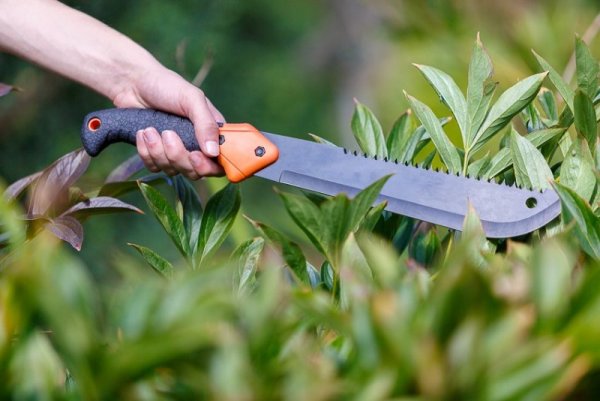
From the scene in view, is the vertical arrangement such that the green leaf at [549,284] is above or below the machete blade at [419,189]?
above

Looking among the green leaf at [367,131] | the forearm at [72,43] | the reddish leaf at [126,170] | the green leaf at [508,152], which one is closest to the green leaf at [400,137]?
the green leaf at [367,131]

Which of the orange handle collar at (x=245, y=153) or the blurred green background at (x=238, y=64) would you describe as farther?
the blurred green background at (x=238, y=64)

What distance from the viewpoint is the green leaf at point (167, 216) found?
3.22 feet

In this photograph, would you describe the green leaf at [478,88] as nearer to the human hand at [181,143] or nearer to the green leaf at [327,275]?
the green leaf at [327,275]

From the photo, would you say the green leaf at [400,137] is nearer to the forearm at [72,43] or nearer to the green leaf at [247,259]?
the green leaf at [247,259]

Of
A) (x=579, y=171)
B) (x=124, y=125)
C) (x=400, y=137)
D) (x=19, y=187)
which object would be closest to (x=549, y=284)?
(x=579, y=171)

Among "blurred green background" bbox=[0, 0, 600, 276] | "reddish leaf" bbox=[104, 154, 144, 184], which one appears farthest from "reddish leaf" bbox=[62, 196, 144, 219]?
"blurred green background" bbox=[0, 0, 600, 276]

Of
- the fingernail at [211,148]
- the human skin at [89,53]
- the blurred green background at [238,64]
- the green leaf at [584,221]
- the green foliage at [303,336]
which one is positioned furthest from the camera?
the blurred green background at [238,64]

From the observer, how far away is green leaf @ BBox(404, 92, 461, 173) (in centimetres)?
103

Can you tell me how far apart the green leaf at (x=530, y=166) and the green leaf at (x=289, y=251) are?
26cm

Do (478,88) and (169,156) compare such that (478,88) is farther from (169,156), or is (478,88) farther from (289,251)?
(169,156)

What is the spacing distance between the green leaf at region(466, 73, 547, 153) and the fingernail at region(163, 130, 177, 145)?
0.42m

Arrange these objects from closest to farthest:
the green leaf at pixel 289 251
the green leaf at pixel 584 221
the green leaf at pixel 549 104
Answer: the green leaf at pixel 584 221 < the green leaf at pixel 289 251 < the green leaf at pixel 549 104

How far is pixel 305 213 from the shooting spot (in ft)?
2.76
